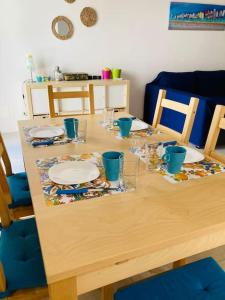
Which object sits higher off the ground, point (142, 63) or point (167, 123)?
point (142, 63)

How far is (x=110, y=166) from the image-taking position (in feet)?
2.93

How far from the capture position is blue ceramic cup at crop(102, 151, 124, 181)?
0.89m

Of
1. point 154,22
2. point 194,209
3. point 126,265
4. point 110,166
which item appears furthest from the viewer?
point 154,22

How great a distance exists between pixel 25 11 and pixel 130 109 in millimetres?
2005

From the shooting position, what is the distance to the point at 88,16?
348 cm

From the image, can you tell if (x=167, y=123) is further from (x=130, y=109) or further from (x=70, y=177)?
(x=70, y=177)

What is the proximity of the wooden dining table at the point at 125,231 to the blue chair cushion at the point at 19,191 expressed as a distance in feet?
1.42

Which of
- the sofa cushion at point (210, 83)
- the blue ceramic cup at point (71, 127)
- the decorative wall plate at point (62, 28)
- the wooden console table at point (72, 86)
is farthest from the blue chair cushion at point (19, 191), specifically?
the sofa cushion at point (210, 83)

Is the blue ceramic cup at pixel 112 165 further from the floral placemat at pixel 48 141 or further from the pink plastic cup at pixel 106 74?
the pink plastic cup at pixel 106 74

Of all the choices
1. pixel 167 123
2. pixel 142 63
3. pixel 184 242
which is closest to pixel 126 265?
pixel 184 242

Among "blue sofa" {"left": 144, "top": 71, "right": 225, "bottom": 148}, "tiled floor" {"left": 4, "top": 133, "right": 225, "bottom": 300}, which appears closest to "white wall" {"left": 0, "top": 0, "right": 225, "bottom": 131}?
"blue sofa" {"left": 144, "top": 71, "right": 225, "bottom": 148}

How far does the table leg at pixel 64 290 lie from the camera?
592 mm

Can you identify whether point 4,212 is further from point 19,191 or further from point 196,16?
point 196,16

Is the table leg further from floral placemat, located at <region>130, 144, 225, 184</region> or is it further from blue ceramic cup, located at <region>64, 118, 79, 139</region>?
blue ceramic cup, located at <region>64, 118, 79, 139</region>
